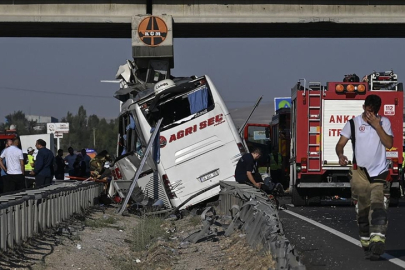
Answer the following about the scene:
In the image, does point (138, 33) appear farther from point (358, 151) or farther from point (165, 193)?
point (358, 151)

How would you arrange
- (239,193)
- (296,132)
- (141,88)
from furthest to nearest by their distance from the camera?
1. (141,88)
2. (296,132)
3. (239,193)

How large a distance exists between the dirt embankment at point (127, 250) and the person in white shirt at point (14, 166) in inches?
177

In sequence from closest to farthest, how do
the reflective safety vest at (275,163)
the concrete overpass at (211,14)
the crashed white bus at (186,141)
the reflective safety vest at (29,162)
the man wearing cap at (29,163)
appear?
the crashed white bus at (186,141) < the reflective safety vest at (275,163) < the concrete overpass at (211,14) < the man wearing cap at (29,163) < the reflective safety vest at (29,162)

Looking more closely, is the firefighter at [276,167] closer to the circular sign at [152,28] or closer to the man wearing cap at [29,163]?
the circular sign at [152,28]

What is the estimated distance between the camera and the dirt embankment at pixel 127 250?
12172mm

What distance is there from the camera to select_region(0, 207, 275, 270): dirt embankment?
12172mm

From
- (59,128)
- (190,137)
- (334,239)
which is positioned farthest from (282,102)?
(334,239)

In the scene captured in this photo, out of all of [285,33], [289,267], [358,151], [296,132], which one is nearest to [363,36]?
[285,33]

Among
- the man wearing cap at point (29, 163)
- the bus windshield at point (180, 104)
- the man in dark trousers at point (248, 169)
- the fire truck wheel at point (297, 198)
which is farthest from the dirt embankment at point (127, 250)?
the man wearing cap at point (29, 163)

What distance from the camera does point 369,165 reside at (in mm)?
11484

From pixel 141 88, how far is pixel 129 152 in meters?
3.99

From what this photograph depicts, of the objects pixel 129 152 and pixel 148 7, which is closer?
pixel 129 152

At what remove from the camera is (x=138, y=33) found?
33.2m

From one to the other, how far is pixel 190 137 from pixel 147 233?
463cm
